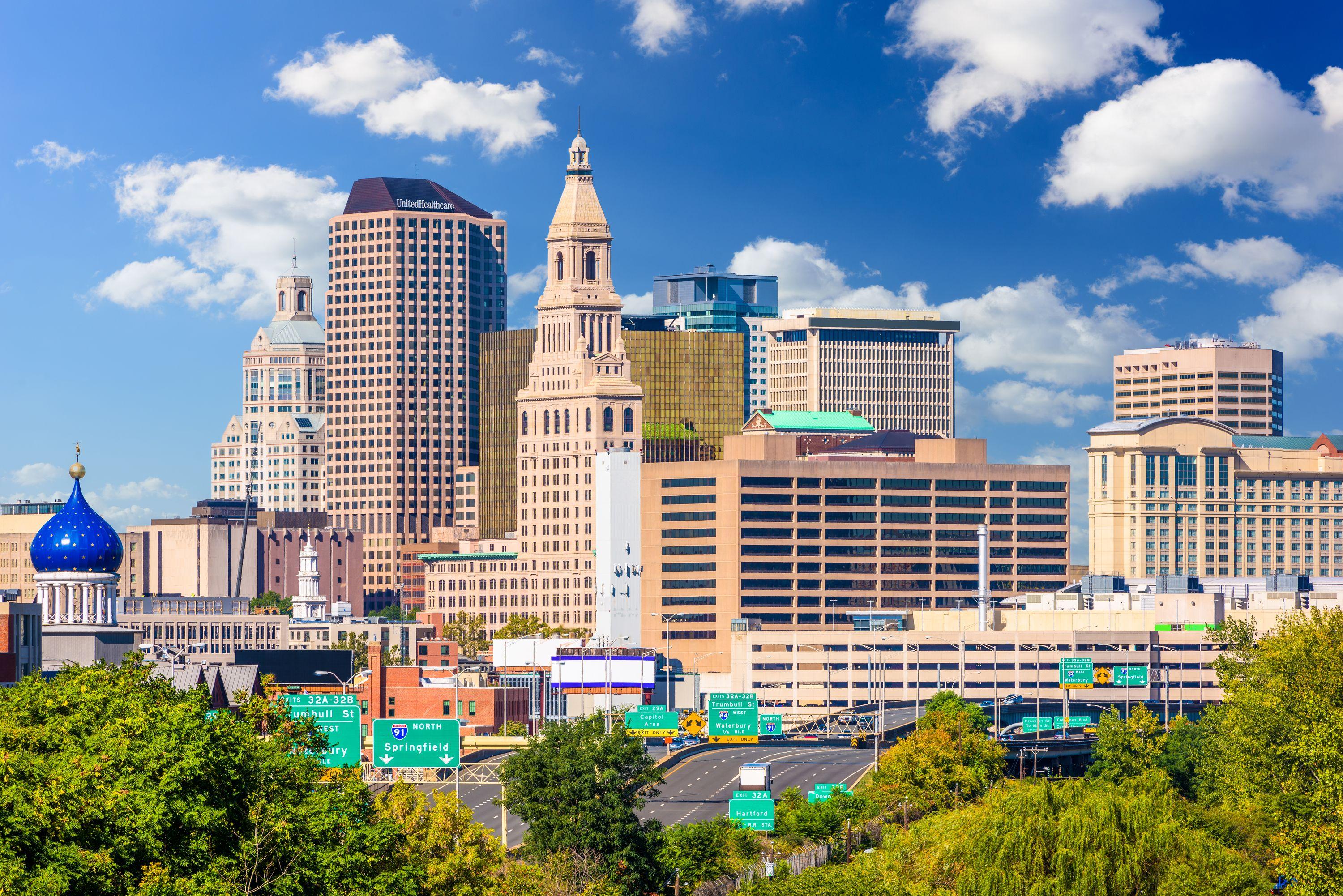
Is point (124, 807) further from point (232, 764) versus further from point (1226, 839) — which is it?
point (1226, 839)

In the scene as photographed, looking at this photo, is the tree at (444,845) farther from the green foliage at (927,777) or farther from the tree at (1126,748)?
the tree at (1126,748)

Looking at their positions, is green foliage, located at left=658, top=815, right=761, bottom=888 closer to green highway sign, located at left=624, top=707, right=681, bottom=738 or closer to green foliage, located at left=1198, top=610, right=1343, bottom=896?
green foliage, located at left=1198, top=610, right=1343, bottom=896

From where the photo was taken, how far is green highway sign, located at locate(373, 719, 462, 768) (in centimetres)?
11975

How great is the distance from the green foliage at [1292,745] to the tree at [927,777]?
17.4 meters

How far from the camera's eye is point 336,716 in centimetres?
12606

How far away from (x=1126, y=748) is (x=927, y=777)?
23.6 metres

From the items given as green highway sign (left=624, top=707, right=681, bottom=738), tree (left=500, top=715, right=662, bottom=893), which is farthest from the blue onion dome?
tree (left=500, top=715, right=662, bottom=893)

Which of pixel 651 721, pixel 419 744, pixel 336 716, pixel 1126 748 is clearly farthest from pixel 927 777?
pixel 419 744

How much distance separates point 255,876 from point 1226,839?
6571 cm

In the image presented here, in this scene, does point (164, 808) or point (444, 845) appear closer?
point (164, 808)

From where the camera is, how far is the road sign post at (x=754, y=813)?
146 metres

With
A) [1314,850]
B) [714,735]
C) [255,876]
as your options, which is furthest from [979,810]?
[714,735]

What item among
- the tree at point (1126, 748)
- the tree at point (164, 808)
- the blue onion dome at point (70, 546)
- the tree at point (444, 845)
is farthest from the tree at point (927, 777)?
the tree at point (164, 808)

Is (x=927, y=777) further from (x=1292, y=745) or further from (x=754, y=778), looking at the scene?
(x=1292, y=745)
